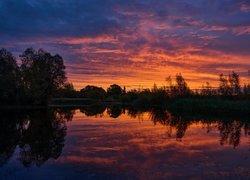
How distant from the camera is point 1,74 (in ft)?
190

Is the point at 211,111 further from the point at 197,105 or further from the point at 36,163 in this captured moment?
the point at 36,163

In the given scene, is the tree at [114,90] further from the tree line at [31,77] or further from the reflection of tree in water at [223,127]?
the reflection of tree in water at [223,127]

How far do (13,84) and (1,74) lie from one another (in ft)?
9.43

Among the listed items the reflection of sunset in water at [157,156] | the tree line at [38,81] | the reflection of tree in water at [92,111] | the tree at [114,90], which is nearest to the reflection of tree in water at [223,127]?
the reflection of sunset in water at [157,156]

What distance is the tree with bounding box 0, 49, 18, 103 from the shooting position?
56094mm

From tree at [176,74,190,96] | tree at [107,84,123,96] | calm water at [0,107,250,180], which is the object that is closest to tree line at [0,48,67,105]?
tree at [176,74,190,96]

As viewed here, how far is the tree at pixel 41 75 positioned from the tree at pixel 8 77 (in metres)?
1.78

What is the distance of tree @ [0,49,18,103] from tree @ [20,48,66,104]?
1.78 meters

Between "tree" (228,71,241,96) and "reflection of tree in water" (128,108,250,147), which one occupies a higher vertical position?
"tree" (228,71,241,96)

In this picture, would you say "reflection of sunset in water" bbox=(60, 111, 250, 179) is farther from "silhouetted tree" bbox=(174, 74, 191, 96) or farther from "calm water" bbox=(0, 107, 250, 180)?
"silhouetted tree" bbox=(174, 74, 191, 96)

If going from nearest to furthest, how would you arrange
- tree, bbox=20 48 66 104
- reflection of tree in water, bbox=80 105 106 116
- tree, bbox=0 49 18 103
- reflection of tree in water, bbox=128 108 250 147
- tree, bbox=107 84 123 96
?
reflection of tree in water, bbox=128 108 250 147, reflection of tree in water, bbox=80 105 106 116, tree, bbox=0 49 18 103, tree, bbox=20 48 66 104, tree, bbox=107 84 123 96

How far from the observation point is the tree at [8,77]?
5609cm

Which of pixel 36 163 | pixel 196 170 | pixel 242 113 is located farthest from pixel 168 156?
pixel 242 113

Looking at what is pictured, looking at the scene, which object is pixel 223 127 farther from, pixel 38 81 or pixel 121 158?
pixel 38 81
